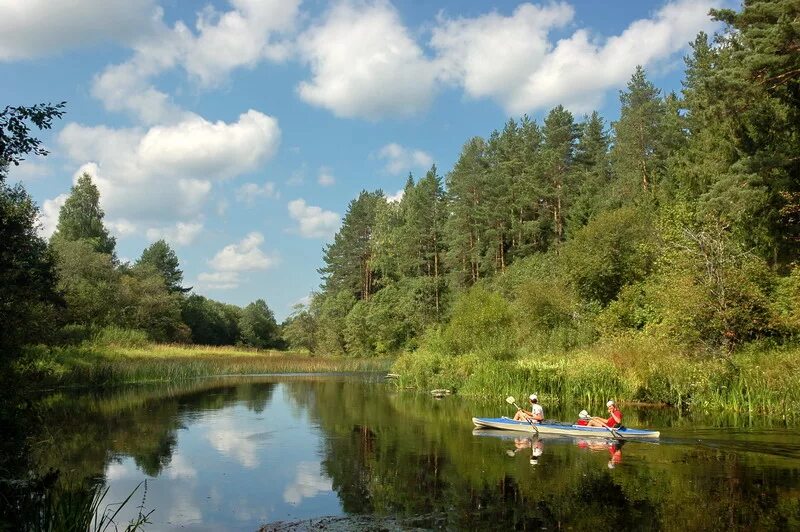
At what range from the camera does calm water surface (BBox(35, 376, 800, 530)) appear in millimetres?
10898

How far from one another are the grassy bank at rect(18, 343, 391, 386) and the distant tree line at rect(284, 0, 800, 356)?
42.2 feet

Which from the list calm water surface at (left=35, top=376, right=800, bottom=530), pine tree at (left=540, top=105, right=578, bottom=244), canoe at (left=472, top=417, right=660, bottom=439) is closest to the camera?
calm water surface at (left=35, top=376, right=800, bottom=530)

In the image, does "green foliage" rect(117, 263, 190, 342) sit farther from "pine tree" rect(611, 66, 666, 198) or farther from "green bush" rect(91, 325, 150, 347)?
"pine tree" rect(611, 66, 666, 198)

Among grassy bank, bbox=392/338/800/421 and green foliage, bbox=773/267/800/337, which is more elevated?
green foliage, bbox=773/267/800/337

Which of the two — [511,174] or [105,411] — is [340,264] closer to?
[511,174]

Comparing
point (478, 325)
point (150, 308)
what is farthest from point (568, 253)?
point (150, 308)

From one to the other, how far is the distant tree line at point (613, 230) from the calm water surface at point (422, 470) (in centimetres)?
781

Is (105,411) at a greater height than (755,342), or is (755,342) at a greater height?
(755,342)

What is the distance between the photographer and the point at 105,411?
82.6 ft

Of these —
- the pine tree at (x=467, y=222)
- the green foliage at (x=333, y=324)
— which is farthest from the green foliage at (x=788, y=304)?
the green foliage at (x=333, y=324)

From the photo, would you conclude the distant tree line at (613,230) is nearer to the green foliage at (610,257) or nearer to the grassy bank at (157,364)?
the green foliage at (610,257)

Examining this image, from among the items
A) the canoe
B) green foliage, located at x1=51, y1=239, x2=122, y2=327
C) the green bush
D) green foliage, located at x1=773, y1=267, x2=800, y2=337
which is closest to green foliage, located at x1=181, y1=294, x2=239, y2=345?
green foliage, located at x1=51, y1=239, x2=122, y2=327

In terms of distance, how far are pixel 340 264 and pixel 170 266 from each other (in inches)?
1326

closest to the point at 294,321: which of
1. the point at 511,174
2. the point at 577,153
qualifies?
the point at 511,174
